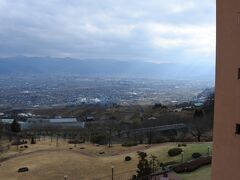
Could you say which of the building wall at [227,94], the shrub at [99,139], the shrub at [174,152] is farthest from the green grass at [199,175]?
the shrub at [99,139]

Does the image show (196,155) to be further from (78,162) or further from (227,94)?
(227,94)

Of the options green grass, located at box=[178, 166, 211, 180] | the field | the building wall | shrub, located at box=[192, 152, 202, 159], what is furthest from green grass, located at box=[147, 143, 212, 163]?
the building wall

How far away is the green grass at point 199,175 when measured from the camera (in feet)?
84.1

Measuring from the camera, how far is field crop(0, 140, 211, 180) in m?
34.6

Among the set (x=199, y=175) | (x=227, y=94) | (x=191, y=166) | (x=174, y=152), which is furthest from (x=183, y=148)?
(x=227, y=94)

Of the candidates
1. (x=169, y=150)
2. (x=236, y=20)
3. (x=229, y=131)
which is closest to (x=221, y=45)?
(x=236, y=20)

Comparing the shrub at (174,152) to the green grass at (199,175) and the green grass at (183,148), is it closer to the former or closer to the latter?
the green grass at (183,148)

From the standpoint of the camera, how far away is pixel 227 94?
13.8 metres

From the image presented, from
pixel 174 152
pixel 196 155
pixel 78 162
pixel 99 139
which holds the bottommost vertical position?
pixel 99 139

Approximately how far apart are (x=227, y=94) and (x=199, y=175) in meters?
13.4

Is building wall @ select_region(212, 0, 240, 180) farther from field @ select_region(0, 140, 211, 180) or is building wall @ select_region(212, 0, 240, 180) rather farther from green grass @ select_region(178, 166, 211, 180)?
field @ select_region(0, 140, 211, 180)

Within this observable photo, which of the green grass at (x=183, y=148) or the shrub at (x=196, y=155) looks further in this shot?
the green grass at (x=183, y=148)

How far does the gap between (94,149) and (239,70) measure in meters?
37.1

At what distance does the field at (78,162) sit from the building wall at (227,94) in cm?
1292
